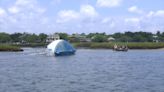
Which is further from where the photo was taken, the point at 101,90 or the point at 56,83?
the point at 56,83

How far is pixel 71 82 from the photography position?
166 ft

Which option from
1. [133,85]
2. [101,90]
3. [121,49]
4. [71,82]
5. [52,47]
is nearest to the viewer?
[101,90]

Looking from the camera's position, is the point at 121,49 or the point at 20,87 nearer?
the point at 20,87

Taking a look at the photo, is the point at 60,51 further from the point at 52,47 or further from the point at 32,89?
the point at 32,89

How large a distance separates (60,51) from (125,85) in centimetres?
9407

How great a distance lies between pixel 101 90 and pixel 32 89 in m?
6.98

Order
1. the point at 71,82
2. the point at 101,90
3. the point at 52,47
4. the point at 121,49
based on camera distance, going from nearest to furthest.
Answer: the point at 101,90
the point at 71,82
the point at 52,47
the point at 121,49

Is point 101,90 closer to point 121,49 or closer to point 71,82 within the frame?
point 71,82

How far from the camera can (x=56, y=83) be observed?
49438mm

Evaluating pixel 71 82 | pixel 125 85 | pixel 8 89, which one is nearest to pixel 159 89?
pixel 125 85

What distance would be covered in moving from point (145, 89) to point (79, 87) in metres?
6.90

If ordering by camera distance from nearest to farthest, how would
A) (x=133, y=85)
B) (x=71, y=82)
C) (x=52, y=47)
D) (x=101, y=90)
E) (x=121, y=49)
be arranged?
(x=101, y=90), (x=133, y=85), (x=71, y=82), (x=52, y=47), (x=121, y=49)

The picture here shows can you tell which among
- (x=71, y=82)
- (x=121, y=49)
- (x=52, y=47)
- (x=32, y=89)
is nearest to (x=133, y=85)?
(x=71, y=82)

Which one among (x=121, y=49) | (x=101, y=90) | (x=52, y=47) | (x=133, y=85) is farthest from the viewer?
(x=121, y=49)
